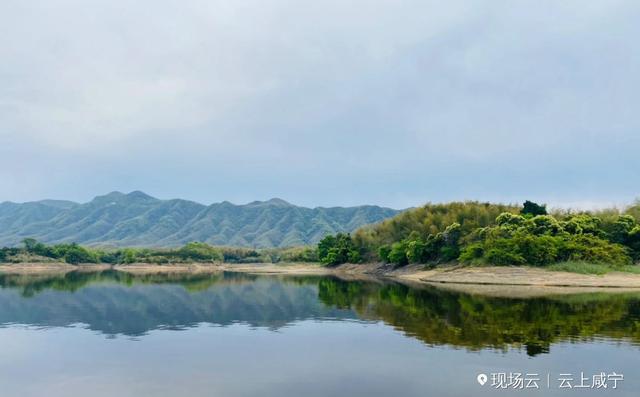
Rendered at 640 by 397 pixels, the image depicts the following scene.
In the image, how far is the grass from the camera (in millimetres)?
77062

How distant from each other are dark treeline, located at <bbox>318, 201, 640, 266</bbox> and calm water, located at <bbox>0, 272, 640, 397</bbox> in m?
29.7

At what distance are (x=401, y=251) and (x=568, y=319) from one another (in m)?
77.6

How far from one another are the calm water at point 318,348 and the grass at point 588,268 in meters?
24.5

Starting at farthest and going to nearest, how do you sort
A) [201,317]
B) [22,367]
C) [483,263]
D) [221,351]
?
[483,263] < [201,317] < [221,351] < [22,367]

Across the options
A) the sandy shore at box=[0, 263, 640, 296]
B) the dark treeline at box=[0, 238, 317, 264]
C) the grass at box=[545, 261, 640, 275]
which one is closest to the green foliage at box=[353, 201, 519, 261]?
the sandy shore at box=[0, 263, 640, 296]

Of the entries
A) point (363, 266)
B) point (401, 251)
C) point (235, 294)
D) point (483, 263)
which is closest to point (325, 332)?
point (235, 294)

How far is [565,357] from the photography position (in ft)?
85.6

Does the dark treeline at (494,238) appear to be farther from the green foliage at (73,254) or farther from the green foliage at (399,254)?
the green foliage at (73,254)

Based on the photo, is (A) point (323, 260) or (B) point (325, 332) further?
(A) point (323, 260)

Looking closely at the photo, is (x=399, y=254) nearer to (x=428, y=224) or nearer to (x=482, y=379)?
(x=428, y=224)

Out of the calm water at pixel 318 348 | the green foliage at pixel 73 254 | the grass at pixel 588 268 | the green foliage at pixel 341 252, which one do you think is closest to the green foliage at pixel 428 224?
the green foliage at pixel 341 252

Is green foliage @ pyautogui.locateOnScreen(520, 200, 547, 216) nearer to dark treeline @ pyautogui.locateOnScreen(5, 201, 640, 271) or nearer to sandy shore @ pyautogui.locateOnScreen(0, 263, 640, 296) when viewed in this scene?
dark treeline @ pyautogui.locateOnScreen(5, 201, 640, 271)

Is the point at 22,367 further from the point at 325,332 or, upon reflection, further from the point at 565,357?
the point at 565,357

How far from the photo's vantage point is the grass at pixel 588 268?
77.1 m
